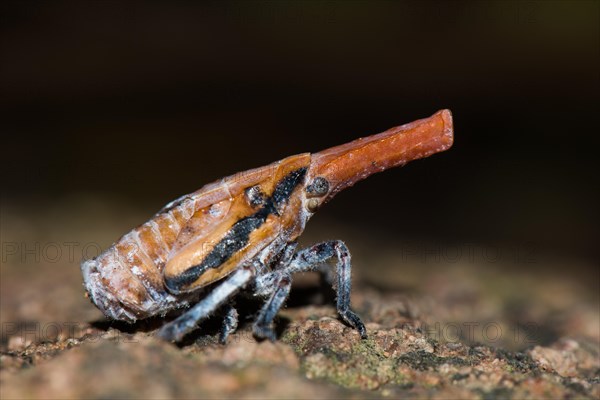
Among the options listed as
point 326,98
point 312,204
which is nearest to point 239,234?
point 312,204

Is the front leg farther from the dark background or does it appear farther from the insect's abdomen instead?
the dark background

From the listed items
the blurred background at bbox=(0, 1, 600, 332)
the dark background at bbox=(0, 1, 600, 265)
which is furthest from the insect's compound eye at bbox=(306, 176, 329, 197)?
the dark background at bbox=(0, 1, 600, 265)

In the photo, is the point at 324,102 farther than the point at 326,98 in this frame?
No

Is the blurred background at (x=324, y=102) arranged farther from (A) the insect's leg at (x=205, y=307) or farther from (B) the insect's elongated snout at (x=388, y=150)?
(A) the insect's leg at (x=205, y=307)

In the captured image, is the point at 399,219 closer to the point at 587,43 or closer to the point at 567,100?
the point at 567,100

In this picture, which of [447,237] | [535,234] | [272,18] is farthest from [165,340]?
[272,18]

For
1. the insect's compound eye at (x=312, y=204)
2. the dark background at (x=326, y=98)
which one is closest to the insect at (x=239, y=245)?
the insect's compound eye at (x=312, y=204)

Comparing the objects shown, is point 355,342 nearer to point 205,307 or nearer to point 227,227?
point 205,307
